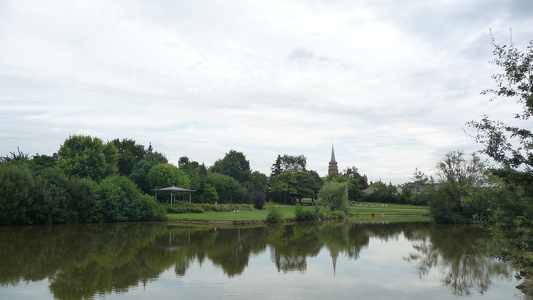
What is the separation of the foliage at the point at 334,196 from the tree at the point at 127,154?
29.6 m

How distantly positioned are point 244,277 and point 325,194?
127 feet

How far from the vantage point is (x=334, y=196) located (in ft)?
171

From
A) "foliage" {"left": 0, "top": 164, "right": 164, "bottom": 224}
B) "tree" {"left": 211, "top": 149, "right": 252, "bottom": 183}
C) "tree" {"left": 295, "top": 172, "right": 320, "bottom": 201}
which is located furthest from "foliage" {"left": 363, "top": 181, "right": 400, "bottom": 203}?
"foliage" {"left": 0, "top": 164, "right": 164, "bottom": 224}

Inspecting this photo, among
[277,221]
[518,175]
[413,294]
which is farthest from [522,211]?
[277,221]

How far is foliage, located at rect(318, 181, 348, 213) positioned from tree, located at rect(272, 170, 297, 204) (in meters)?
16.1

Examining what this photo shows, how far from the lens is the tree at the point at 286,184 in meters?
68.7

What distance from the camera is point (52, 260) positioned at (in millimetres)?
16969

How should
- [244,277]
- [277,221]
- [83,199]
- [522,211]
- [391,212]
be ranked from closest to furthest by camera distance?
[522,211]
[244,277]
[83,199]
[277,221]
[391,212]

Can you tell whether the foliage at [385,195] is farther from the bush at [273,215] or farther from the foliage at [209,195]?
the bush at [273,215]

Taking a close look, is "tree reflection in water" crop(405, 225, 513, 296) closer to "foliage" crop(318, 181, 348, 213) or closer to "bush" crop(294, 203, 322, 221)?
"bush" crop(294, 203, 322, 221)

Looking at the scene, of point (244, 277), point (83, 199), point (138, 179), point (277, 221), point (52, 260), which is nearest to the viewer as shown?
point (244, 277)

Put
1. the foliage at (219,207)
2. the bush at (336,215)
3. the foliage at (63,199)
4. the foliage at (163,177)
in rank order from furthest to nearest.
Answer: the foliage at (163,177) < the foliage at (219,207) < the bush at (336,215) < the foliage at (63,199)

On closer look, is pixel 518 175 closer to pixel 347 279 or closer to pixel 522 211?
pixel 522 211

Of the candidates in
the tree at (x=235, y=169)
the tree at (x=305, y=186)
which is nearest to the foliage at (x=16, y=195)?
the tree at (x=305, y=186)
